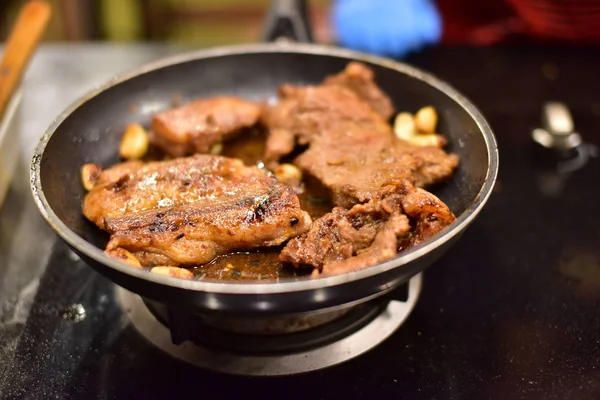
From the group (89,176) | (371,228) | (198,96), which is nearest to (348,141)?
(371,228)

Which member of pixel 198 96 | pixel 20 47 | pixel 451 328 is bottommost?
pixel 451 328

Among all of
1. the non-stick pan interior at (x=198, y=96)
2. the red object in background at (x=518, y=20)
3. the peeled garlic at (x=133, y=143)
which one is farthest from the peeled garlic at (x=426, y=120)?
the red object in background at (x=518, y=20)

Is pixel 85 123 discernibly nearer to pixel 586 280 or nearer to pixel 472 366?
pixel 472 366

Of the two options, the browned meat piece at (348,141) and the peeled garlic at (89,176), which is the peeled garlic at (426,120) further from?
the peeled garlic at (89,176)

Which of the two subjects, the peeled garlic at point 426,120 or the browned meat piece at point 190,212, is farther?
the peeled garlic at point 426,120

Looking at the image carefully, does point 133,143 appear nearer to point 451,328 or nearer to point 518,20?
point 451,328

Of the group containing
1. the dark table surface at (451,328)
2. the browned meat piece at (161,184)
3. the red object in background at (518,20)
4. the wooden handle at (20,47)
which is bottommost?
the dark table surface at (451,328)

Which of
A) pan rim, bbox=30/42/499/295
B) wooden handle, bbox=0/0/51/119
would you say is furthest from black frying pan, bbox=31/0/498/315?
wooden handle, bbox=0/0/51/119
